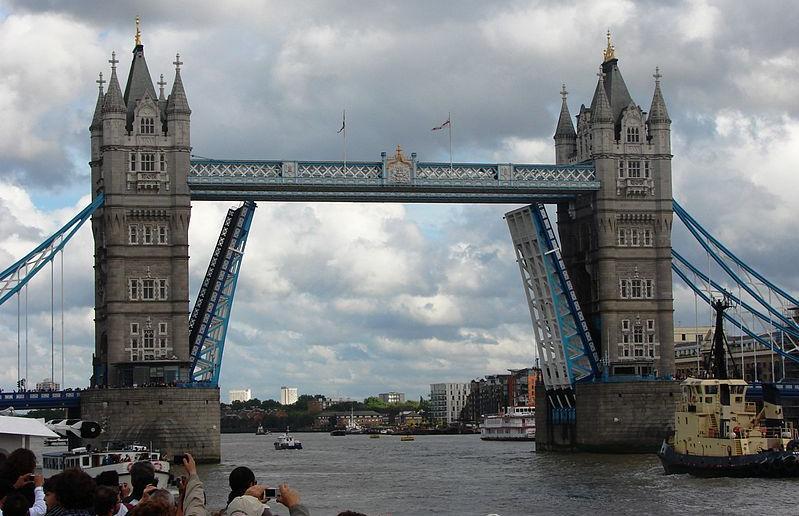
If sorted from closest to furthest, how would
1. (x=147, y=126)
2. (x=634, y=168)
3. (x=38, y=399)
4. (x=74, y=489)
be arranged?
(x=74, y=489)
(x=38, y=399)
(x=147, y=126)
(x=634, y=168)

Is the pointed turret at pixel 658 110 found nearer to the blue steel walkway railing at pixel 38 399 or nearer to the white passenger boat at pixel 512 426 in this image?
the blue steel walkway railing at pixel 38 399

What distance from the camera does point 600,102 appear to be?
9906cm

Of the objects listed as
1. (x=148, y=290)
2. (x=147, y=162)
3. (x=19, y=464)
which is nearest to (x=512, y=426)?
(x=148, y=290)

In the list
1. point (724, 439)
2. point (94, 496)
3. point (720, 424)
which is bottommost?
point (724, 439)

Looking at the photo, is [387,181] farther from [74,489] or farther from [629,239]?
[74,489]

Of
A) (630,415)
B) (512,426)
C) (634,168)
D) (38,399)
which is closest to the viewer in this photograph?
(38,399)

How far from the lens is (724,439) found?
71.1 metres

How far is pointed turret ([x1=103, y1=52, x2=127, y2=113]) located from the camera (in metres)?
91.0

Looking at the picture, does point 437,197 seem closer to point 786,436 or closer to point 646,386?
point 646,386

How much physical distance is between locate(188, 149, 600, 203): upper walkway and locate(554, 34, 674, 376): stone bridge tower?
211cm

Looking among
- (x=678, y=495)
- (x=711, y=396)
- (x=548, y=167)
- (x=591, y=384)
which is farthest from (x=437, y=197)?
(x=678, y=495)

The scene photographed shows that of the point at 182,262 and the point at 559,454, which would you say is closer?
the point at 182,262

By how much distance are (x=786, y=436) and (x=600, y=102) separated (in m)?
31.8

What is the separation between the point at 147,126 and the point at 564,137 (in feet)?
100
